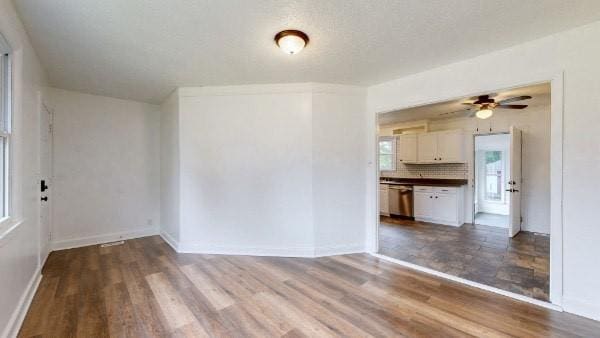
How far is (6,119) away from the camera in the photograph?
6.72ft

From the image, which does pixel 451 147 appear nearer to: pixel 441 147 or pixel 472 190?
pixel 441 147

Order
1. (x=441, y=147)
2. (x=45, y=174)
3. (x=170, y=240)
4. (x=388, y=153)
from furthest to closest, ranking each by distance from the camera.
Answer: (x=388, y=153), (x=441, y=147), (x=170, y=240), (x=45, y=174)

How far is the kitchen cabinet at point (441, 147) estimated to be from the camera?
224 inches

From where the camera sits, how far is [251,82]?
3609mm

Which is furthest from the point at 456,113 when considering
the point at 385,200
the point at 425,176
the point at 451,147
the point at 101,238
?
the point at 101,238

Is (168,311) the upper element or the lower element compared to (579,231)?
lower

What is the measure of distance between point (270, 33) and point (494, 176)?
810cm

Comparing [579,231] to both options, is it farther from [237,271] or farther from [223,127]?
[223,127]

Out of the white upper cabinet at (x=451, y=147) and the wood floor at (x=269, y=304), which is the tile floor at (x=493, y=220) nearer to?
the white upper cabinet at (x=451, y=147)

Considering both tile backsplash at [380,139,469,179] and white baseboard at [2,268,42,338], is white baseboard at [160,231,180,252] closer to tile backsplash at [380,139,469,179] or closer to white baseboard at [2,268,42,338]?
white baseboard at [2,268,42,338]

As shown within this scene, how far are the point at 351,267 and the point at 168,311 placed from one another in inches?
80.9

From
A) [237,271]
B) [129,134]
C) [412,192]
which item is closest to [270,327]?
[237,271]

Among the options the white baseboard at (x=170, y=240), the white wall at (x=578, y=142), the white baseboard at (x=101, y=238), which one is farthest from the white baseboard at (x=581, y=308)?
the white baseboard at (x=101, y=238)

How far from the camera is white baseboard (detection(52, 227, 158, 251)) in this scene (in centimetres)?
397
